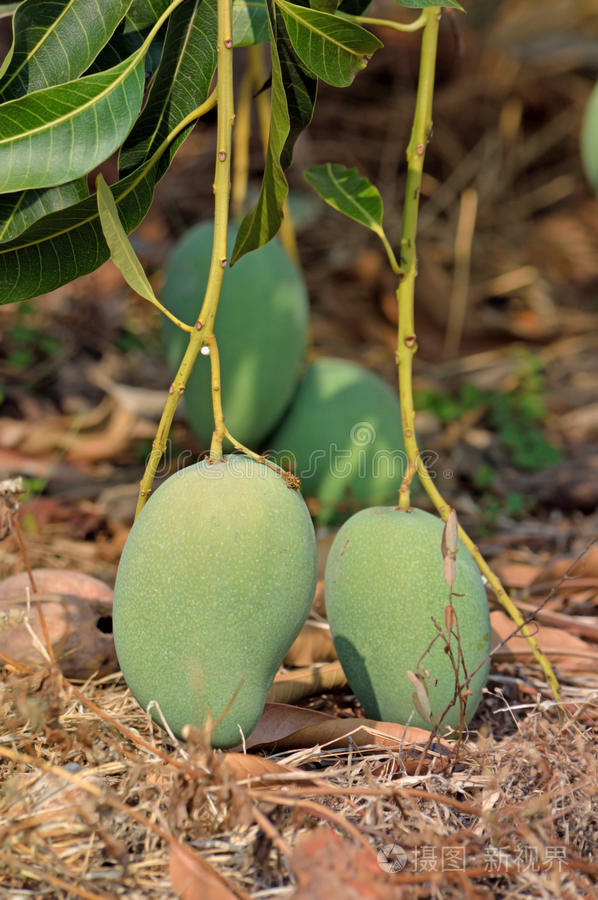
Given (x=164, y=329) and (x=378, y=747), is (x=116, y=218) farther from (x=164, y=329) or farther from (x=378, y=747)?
(x=164, y=329)

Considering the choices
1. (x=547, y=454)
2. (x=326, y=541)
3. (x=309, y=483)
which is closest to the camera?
(x=326, y=541)

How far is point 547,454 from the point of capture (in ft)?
6.17

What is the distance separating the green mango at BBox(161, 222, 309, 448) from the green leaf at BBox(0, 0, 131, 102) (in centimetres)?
66

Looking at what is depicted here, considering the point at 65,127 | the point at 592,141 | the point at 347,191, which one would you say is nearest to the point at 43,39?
the point at 65,127

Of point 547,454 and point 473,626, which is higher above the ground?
point 473,626

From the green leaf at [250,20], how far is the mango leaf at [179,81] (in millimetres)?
82

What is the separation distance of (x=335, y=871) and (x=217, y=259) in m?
0.51

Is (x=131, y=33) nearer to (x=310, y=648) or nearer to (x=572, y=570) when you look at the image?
(x=310, y=648)

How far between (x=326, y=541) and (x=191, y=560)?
0.62 m

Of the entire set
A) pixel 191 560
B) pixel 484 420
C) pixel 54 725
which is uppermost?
pixel 191 560

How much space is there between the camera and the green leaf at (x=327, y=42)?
2.75 ft

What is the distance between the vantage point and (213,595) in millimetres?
750

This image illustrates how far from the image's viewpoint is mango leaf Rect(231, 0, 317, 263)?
86 cm

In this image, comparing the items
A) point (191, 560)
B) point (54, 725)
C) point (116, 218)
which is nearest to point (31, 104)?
point (116, 218)
